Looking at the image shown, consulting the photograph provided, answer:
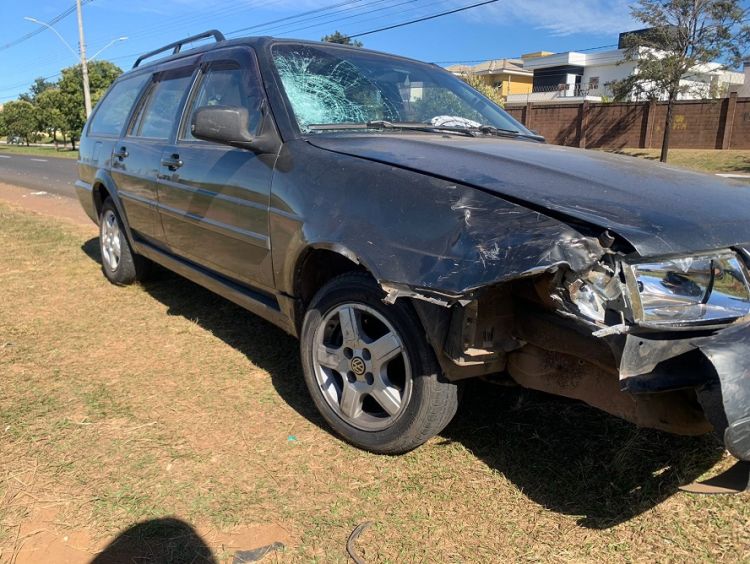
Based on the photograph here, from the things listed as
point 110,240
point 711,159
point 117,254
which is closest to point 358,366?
point 117,254

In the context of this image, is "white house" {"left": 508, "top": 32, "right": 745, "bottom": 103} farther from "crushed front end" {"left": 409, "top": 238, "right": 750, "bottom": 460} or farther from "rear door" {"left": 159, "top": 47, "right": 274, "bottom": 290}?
"crushed front end" {"left": 409, "top": 238, "right": 750, "bottom": 460}

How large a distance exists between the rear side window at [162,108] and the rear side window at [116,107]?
0.33m

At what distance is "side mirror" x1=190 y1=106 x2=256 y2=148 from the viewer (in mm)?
3008

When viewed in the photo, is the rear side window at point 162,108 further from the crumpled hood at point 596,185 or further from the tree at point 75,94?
the tree at point 75,94

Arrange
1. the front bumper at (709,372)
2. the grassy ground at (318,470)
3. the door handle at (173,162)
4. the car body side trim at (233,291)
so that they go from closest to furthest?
the front bumper at (709,372) < the grassy ground at (318,470) < the car body side trim at (233,291) < the door handle at (173,162)

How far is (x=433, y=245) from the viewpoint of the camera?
7.17ft

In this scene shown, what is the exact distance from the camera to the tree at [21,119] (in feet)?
160

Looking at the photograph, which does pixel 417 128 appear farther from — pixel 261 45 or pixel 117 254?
pixel 117 254

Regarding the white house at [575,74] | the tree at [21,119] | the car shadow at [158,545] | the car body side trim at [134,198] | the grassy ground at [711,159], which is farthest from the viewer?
the white house at [575,74]

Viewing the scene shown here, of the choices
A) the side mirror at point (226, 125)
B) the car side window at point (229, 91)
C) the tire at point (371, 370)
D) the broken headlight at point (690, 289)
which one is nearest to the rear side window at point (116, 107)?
the car side window at point (229, 91)

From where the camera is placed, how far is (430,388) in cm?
244

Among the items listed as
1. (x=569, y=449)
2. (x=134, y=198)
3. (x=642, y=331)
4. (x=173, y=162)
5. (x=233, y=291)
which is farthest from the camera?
(x=134, y=198)

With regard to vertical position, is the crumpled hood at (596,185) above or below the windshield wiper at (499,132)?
below

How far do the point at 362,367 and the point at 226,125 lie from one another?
1.39m
